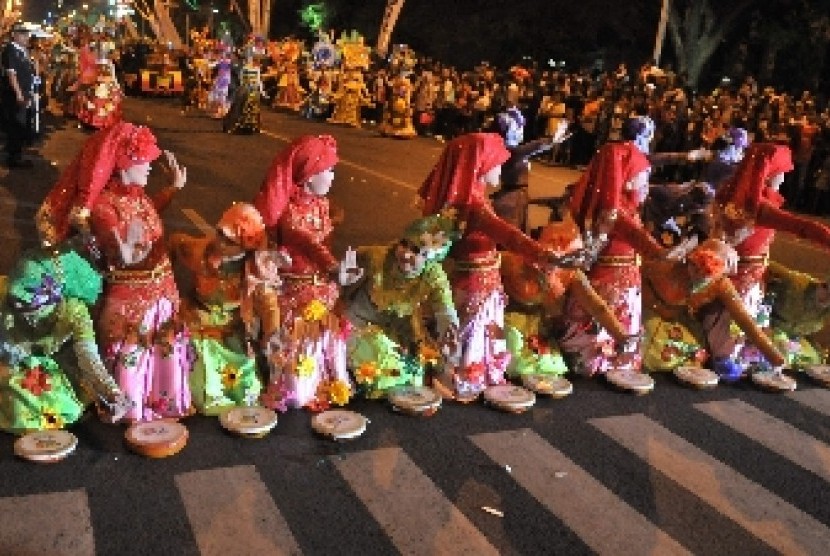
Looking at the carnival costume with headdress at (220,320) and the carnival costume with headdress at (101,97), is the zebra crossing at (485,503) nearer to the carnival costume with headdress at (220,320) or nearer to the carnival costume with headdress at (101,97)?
the carnival costume with headdress at (220,320)

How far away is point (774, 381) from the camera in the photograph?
591 centimetres

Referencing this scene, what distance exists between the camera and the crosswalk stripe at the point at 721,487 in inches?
163

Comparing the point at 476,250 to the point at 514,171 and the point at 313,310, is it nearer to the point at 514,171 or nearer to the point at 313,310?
the point at 313,310

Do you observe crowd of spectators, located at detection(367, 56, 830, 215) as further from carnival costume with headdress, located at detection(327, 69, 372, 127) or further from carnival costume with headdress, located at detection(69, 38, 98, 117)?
carnival costume with headdress, located at detection(69, 38, 98, 117)

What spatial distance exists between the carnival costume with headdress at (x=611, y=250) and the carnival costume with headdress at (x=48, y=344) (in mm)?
2725

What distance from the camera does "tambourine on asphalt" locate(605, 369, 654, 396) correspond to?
18.5 ft

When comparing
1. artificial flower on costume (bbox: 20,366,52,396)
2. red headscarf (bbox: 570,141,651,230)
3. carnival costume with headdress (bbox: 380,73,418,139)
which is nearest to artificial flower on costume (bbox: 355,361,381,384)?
red headscarf (bbox: 570,141,651,230)

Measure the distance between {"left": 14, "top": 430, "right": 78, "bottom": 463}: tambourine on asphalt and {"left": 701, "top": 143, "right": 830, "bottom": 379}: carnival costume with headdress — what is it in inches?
154

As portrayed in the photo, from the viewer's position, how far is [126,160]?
424 cm

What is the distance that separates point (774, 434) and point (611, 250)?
1.38 m

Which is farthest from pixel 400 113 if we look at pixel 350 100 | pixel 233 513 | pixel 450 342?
pixel 233 513

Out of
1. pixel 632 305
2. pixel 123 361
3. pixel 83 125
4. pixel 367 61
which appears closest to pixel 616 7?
pixel 367 61

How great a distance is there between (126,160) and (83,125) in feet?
44.4

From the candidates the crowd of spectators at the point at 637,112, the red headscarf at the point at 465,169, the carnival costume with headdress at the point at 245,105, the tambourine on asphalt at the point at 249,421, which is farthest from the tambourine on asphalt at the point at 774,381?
the carnival costume with headdress at the point at 245,105
